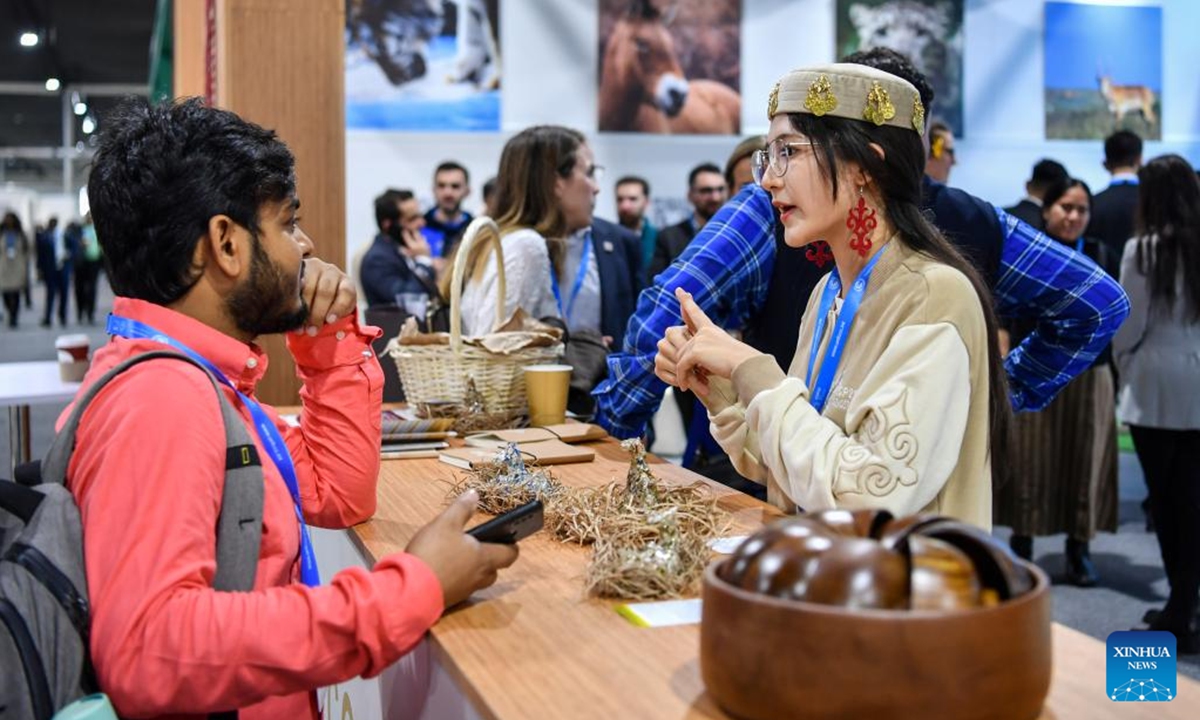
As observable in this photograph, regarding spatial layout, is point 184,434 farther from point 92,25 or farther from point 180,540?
point 92,25

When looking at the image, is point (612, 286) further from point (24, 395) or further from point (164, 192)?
point (164, 192)

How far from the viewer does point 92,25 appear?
2053cm

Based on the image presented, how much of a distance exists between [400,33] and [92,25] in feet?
50.4

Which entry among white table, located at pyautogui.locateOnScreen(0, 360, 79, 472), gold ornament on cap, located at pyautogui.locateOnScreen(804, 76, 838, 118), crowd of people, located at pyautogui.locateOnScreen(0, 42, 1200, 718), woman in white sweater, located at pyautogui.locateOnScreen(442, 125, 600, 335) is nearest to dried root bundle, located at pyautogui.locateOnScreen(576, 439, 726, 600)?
crowd of people, located at pyautogui.locateOnScreen(0, 42, 1200, 718)

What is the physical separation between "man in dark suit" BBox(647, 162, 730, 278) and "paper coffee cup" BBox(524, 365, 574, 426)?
3247mm

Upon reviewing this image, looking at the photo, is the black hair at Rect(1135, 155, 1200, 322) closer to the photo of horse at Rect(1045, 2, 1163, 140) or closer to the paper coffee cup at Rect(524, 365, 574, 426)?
the paper coffee cup at Rect(524, 365, 574, 426)

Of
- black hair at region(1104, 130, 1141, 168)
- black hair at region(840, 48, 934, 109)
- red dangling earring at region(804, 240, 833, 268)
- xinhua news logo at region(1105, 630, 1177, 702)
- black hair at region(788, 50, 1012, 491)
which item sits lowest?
xinhua news logo at region(1105, 630, 1177, 702)

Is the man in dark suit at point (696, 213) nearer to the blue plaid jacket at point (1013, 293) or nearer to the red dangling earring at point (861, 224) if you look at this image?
the blue plaid jacket at point (1013, 293)

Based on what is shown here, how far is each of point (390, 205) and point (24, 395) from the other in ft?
9.17

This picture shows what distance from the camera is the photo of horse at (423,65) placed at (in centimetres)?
743

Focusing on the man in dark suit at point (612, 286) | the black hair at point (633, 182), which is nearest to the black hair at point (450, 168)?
the black hair at point (633, 182)

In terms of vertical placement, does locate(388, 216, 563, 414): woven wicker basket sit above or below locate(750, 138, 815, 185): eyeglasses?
below

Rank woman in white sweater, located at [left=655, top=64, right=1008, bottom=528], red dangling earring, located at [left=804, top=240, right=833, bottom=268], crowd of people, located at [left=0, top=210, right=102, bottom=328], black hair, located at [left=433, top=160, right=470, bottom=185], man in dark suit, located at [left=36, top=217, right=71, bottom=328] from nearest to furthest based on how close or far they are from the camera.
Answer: woman in white sweater, located at [left=655, top=64, right=1008, bottom=528] < red dangling earring, located at [left=804, top=240, right=833, bottom=268] < black hair, located at [left=433, top=160, right=470, bottom=185] < crowd of people, located at [left=0, top=210, right=102, bottom=328] < man in dark suit, located at [left=36, top=217, right=71, bottom=328]

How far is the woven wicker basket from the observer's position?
3.09 metres
